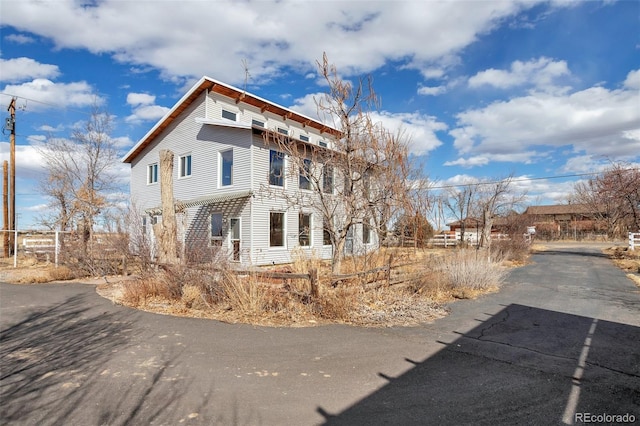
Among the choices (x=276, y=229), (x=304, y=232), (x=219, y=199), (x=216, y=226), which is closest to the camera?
(x=219, y=199)

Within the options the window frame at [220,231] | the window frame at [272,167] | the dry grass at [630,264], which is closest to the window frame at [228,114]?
the window frame at [272,167]

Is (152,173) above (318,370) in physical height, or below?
above

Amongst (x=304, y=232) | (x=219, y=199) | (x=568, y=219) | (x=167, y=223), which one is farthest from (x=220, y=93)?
(x=568, y=219)

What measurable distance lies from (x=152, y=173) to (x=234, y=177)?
7721 mm

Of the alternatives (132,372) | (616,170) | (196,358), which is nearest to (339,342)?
(196,358)

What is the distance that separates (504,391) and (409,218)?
7.24m

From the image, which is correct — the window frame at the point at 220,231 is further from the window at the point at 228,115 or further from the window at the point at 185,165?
the window at the point at 228,115

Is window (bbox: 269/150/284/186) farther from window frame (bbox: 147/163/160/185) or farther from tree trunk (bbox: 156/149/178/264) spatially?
window frame (bbox: 147/163/160/185)

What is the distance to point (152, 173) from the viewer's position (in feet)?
72.4

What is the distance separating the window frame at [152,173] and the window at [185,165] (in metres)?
2.64

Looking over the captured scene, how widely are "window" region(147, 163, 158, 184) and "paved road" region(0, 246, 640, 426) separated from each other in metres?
14.7

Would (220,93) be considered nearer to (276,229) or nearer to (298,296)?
(276,229)

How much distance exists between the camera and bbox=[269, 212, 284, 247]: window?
56.1 ft

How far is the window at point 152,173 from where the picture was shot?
71.9 feet
